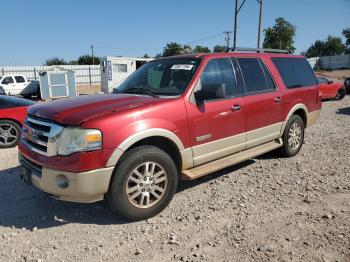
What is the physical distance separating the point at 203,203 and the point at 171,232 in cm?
82

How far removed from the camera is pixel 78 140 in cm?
336

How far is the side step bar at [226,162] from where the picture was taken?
422cm

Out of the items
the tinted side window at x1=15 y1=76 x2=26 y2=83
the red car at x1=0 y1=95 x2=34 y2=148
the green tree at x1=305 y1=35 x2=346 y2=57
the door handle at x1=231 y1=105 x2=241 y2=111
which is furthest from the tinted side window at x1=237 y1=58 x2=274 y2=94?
the green tree at x1=305 y1=35 x2=346 y2=57

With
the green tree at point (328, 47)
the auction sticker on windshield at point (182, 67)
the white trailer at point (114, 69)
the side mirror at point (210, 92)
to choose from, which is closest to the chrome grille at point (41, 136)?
the side mirror at point (210, 92)

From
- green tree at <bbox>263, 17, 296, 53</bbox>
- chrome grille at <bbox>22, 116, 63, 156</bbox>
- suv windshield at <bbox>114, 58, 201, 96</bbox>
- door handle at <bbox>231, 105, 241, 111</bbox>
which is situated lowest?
chrome grille at <bbox>22, 116, 63, 156</bbox>

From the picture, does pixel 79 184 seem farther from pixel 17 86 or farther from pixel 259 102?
pixel 17 86

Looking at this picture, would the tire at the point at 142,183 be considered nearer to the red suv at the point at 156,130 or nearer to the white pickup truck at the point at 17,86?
the red suv at the point at 156,130

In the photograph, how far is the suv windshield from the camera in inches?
172

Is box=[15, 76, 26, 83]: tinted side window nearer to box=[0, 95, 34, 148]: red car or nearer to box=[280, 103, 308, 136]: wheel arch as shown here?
box=[0, 95, 34, 148]: red car

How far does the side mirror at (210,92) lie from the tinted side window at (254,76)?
3.13 feet

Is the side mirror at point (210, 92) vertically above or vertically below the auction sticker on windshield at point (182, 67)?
below

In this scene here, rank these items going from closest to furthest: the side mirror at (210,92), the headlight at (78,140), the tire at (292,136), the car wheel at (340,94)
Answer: the headlight at (78,140) < the side mirror at (210,92) < the tire at (292,136) < the car wheel at (340,94)

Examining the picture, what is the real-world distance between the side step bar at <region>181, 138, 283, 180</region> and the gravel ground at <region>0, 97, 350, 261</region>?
363 mm

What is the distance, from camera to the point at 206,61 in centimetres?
451
